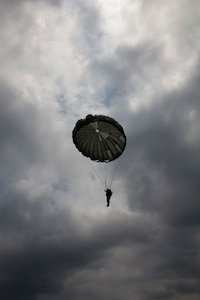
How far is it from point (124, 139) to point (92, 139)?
3.54m

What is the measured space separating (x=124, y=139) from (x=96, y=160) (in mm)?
3774

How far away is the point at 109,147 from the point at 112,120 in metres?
3.90

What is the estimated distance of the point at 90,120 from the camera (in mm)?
34531

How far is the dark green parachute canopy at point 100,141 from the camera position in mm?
35750

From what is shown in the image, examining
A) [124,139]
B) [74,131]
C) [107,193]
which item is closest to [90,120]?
[74,131]

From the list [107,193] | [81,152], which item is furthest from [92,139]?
[107,193]

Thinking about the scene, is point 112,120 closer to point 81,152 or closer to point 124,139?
point 124,139

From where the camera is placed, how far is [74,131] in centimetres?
3522

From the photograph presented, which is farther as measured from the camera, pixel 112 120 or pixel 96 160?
pixel 96 160

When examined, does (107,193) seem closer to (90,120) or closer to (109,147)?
(109,147)

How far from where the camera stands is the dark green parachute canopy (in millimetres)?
35750

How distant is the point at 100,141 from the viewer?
1481 inches

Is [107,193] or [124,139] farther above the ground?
[124,139]

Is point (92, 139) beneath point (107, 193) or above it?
above
